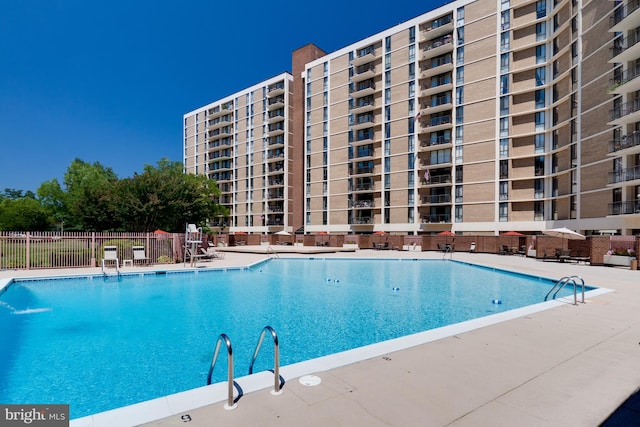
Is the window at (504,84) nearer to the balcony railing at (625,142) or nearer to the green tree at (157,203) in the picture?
the balcony railing at (625,142)

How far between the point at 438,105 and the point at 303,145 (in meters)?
23.8

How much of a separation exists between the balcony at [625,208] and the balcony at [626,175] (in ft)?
5.80

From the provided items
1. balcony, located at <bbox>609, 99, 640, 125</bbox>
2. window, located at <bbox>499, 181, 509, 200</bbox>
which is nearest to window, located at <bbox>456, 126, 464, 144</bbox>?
window, located at <bbox>499, 181, 509, 200</bbox>

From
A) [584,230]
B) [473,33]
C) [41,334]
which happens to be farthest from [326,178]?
[41,334]

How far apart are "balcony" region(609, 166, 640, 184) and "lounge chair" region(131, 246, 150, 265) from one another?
115 feet

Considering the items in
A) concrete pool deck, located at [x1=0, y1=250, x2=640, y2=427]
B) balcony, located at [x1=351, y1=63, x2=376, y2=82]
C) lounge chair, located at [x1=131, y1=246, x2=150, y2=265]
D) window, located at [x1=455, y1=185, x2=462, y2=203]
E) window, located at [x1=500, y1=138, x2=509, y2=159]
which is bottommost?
lounge chair, located at [x1=131, y1=246, x2=150, y2=265]

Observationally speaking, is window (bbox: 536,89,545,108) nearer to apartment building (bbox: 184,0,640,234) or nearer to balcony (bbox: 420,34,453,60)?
apartment building (bbox: 184,0,640,234)

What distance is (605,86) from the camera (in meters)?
29.3

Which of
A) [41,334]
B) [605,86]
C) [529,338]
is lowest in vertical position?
[41,334]

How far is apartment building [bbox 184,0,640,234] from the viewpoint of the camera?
29.3 m

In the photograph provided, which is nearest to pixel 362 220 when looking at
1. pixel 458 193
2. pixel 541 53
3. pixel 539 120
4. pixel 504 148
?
pixel 458 193

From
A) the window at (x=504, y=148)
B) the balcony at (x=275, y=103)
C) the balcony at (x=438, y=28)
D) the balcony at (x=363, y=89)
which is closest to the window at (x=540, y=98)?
the window at (x=504, y=148)

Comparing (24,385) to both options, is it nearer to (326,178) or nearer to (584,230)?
(584,230)

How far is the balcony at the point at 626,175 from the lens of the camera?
2592cm
